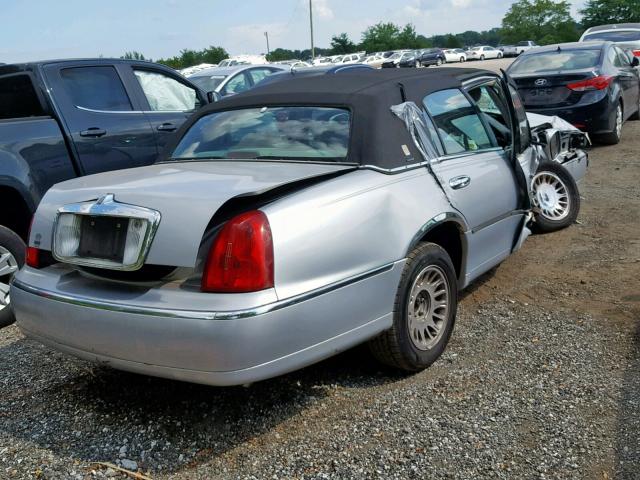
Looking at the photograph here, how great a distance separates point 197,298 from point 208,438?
0.73 m

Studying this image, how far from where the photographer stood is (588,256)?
18.2ft

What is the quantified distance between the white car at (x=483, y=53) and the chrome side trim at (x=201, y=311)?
62.4 meters

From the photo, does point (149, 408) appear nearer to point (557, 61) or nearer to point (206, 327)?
point (206, 327)

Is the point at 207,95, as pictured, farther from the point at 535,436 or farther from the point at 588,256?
the point at 535,436

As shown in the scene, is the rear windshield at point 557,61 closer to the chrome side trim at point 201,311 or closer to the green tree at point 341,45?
the chrome side trim at point 201,311

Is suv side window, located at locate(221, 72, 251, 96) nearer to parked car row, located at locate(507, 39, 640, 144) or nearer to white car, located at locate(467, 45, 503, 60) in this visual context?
parked car row, located at locate(507, 39, 640, 144)

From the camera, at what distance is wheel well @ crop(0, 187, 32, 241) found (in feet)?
16.4

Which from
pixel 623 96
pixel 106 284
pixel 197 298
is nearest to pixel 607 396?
pixel 197 298

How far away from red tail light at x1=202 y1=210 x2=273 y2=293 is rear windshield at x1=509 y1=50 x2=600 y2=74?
8.51m

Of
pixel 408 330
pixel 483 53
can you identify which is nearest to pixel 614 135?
pixel 408 330

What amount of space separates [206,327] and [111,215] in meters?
0.72

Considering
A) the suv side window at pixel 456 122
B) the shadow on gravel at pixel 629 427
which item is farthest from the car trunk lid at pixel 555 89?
the shadow on gravel at pixel 629 427

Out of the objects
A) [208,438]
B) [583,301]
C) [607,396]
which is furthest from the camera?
[583,301]

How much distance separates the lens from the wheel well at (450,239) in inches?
155
